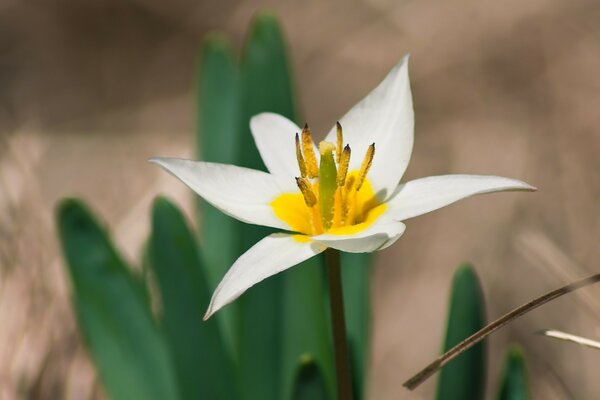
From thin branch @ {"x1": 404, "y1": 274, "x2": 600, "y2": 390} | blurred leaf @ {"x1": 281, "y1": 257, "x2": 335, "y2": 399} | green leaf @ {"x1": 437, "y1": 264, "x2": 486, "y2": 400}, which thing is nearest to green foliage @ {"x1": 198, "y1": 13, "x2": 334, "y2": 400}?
blurred leaf @ {"x1": 281, "y1": 257, "x2": 335, "y2": 399}

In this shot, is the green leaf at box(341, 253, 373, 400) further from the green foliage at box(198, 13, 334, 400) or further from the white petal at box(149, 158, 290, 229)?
the white petal at box(149, 158, 290, 229)

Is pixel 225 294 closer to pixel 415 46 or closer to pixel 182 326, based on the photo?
pixel 182 326

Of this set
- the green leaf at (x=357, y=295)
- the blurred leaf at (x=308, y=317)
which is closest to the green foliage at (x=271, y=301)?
the blurred leaf at (x=308, y=317)

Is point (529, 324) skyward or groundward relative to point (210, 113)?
groundward

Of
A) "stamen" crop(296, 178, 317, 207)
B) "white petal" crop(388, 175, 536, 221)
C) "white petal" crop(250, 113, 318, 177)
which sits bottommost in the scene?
"white petal" crop(388, 175, 536, 221)

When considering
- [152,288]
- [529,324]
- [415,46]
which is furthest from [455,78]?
[152,288]

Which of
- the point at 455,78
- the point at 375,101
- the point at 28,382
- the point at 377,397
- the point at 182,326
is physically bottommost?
the point at 377,397
